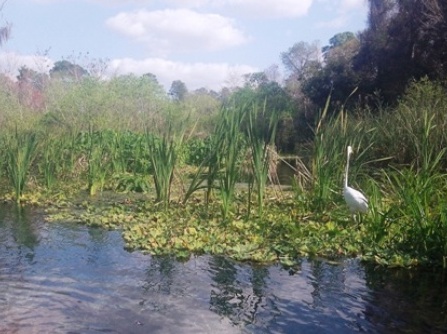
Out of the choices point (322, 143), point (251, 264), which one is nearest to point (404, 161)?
point (322, 143)

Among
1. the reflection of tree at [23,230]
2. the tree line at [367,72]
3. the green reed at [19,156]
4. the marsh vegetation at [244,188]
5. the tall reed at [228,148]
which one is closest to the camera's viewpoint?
the marsh vegetation at [244,188]

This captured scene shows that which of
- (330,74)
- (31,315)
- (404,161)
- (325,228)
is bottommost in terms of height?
(31,315)

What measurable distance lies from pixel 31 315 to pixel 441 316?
342 centimetres

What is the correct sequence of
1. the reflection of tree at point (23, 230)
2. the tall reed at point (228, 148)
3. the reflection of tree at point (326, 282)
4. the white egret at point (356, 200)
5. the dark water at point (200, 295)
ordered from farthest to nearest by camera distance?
the tall reed at point (228, 148), the reflection of tree at point (23, 230), the white egret at point (356, 200), the reflection of tree at point (326, 282), the dark water at point (200, 295)

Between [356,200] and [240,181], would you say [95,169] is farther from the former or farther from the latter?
[356,200]

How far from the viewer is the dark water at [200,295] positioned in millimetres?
4277

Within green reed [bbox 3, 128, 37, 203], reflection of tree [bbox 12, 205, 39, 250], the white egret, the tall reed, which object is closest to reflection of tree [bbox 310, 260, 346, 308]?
the white egret

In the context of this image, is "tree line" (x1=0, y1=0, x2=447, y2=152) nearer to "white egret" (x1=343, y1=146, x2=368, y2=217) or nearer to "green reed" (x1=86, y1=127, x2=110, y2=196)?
"green reed" (x1=86, y1=127, x2=110, y2=196)

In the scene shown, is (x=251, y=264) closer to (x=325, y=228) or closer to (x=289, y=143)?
(x=325, y=228)

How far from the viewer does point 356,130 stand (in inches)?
342

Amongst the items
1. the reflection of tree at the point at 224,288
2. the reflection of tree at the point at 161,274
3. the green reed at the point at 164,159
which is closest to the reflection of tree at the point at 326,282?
the reflection of tree at the point at 224,288

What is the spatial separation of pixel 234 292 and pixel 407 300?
5.20 ft

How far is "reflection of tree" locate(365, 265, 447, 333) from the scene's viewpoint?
431 centimetres

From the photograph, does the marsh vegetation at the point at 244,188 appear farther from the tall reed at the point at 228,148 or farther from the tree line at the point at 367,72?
the tree line at the point at 367,72
